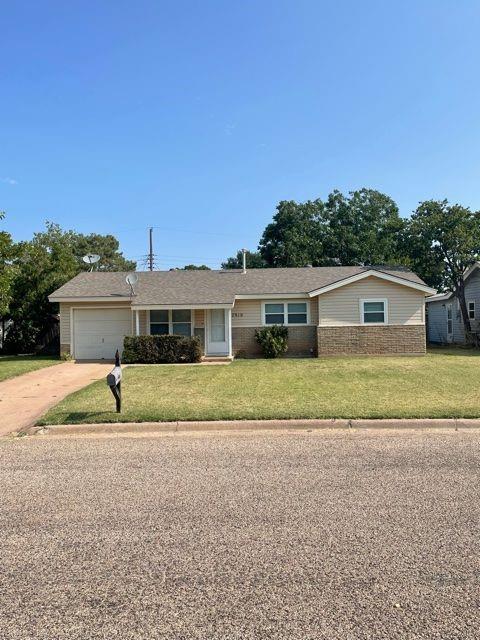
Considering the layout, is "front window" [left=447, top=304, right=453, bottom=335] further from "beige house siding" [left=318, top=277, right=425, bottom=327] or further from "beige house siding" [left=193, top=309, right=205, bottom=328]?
"beige house siding" [left=193, top=309, right=205, bottom=328]

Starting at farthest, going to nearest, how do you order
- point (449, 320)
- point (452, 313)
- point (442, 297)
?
point (442, 297) < point (449, 320) < point (452, 313)

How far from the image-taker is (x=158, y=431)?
759cm

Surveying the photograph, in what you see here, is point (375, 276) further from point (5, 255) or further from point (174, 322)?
point (5, 255)

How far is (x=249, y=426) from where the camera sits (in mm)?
7633

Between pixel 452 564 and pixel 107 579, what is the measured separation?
7.66 feet

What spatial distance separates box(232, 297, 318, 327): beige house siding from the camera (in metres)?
20.7

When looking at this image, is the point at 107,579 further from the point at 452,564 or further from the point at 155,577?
the point at 452,564


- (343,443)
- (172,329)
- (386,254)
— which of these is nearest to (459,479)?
(343,443)

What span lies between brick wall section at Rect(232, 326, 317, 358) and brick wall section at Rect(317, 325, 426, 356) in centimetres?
75

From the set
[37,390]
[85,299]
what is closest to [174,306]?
[85,299]

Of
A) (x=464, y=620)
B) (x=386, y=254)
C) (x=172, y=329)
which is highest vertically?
(x=386, y=254)

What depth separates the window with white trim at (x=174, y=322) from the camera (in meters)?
20.4

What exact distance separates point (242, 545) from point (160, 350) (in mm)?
15121

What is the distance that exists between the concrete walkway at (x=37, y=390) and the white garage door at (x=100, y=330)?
2.79 m
